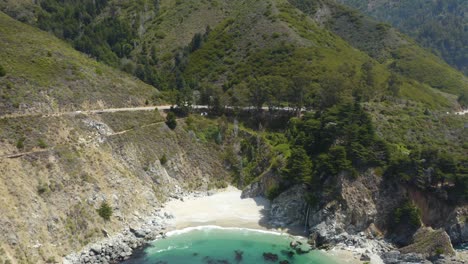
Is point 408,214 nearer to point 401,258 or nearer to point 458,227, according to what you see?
point 458,227

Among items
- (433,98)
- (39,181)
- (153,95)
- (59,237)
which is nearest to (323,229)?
(59,237)

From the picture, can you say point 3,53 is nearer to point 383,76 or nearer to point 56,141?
point 56,141

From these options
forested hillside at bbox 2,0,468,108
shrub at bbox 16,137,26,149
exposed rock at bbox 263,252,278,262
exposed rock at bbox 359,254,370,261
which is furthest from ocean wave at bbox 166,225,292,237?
forested hillside at bbox 2,0,468,108

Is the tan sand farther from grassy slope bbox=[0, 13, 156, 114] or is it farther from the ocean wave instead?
grassy slope bbox=[0, 13, 156, 114]

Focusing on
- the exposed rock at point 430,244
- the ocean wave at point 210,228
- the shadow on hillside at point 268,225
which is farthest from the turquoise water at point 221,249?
the exposed rock at point 430,244

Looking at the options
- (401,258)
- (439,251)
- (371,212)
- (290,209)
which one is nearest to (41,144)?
(290,209)

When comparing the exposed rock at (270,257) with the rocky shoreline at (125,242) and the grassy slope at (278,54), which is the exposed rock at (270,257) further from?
the grassy slope at (278,54)
